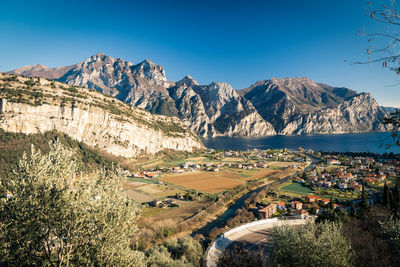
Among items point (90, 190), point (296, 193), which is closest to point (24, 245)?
point (90, 190)

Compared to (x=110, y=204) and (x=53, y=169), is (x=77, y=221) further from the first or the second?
(x=53, y=169)

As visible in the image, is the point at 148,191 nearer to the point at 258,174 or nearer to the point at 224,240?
the point at 224,240

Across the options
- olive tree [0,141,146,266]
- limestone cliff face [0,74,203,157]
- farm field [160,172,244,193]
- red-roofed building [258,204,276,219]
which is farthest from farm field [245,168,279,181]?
olive tree [0,141,146,266]

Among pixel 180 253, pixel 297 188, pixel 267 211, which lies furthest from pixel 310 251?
pixel 297 188

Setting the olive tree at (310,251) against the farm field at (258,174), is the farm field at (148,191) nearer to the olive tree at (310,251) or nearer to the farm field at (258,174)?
the farm field at (258,174)

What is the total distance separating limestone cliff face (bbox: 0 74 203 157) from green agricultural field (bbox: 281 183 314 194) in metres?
78.2

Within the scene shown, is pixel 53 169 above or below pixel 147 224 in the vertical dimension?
above

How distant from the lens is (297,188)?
59.4m

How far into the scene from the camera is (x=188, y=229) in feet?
119

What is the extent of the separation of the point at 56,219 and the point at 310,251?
555 inches

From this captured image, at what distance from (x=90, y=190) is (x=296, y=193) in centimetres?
5486

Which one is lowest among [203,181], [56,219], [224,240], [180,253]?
[203,181]

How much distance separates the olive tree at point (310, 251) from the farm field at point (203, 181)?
46799 millimetres

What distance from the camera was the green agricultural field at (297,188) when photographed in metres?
56.3
